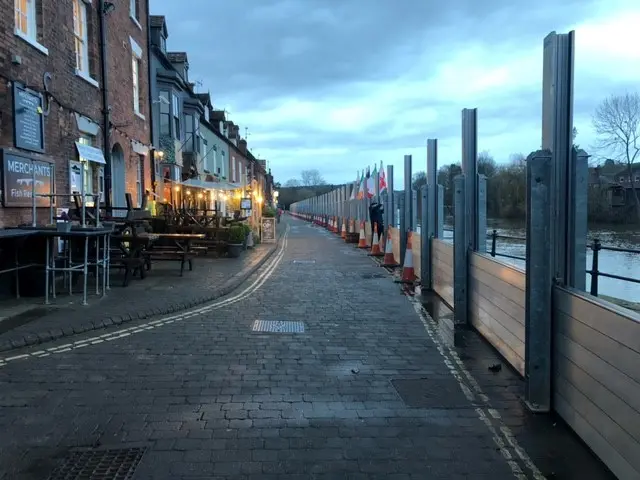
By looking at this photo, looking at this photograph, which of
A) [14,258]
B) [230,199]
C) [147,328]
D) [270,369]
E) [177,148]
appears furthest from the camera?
[230,199]

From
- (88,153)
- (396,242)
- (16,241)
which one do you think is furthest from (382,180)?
(16,241)

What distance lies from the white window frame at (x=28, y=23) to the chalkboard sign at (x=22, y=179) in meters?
2.10

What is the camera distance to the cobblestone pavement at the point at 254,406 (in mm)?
3572

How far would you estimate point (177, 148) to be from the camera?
916 inches

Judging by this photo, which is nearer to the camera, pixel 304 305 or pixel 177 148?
pixel 304 305

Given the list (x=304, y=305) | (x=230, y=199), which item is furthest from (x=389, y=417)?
(x=230, y=199)

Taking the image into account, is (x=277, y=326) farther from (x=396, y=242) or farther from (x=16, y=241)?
(x=396, y=242)

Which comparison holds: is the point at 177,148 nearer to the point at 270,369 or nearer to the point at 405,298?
the point at 405,298

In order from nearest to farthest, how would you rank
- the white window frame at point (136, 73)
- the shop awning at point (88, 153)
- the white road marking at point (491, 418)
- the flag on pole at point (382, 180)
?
the white road marking at point (491, 418) → the shop awning at point (88, 153) → the white window frame at point (136, 73) → the flag on pole at point (382, 180)

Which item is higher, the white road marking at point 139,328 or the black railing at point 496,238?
the black railing at point 496,238

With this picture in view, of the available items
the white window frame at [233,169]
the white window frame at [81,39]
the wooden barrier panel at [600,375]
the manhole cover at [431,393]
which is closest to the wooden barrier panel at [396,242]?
the white window frame at [81,39]

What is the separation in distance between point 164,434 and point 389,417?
5.66 ft

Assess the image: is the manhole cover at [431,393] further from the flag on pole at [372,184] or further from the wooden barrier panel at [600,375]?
the flag on pole at [372,184]

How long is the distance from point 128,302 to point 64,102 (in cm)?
511
